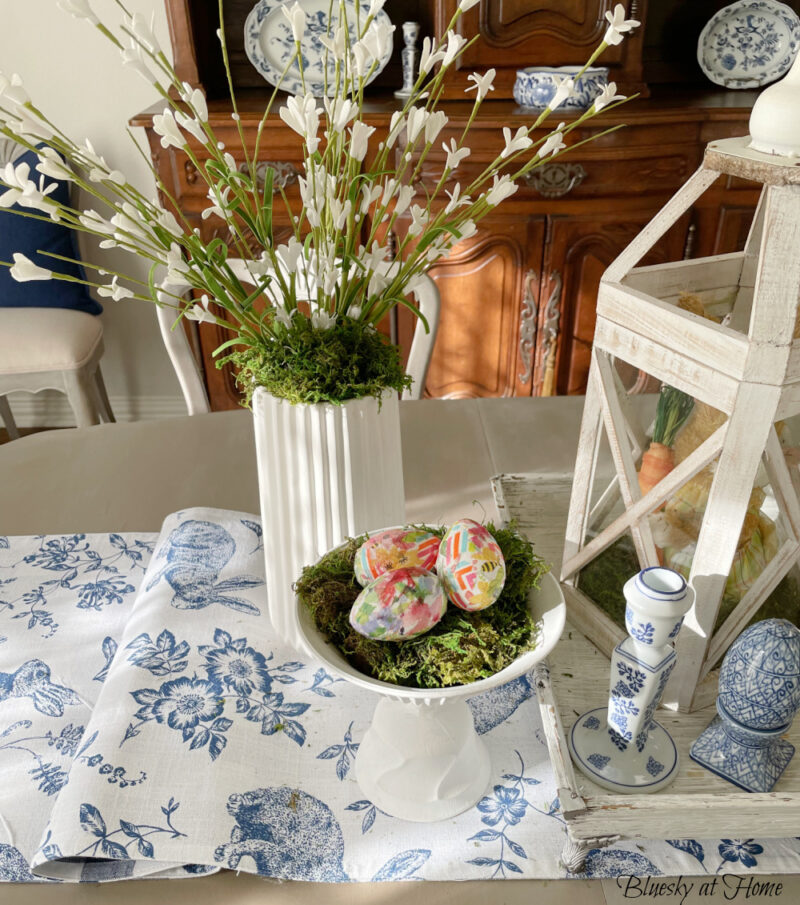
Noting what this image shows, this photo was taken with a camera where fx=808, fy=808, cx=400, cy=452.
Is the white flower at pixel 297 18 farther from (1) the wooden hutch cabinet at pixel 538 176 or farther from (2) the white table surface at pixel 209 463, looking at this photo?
(1) the wooden hutch cabinet at pixel 538 176

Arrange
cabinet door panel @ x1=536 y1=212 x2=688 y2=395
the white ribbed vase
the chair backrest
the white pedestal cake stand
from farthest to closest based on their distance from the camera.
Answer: cabinet door panel @ x1=536 y1=212 x2=688 y2=395, the chair backrest, the white ribbed vase, the white pedestal cake stand

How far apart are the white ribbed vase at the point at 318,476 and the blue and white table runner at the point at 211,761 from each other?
96 millimetres

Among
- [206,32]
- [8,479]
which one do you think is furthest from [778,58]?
[8,479]

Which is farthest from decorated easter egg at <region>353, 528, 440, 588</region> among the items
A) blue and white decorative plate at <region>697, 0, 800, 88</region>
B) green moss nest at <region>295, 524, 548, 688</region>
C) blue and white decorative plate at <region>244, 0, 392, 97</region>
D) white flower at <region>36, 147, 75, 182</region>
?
blue and white decorative plate at <region>697, 0, 800, 88</region>

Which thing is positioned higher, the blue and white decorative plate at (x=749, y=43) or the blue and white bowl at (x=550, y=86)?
the blue and white decorative plate at (x=749, y=43)

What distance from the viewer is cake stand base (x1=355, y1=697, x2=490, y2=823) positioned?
67 centimetres

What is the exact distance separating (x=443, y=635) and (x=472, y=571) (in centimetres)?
5

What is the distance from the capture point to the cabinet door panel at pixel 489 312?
2369 millimetres

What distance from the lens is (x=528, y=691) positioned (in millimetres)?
812

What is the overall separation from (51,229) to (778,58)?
228cm

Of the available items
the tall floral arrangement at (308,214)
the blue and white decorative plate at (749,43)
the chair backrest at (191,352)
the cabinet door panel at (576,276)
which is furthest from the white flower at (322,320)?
the blue and white decorative plate at (749,43)

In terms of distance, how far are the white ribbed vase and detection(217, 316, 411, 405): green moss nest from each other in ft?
0.04

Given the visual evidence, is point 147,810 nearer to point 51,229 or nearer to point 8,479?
point 8,479

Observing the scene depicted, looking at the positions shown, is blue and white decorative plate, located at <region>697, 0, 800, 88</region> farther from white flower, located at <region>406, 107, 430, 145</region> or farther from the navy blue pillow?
white flower, located at <region>406, 107, 430, 145</region>
